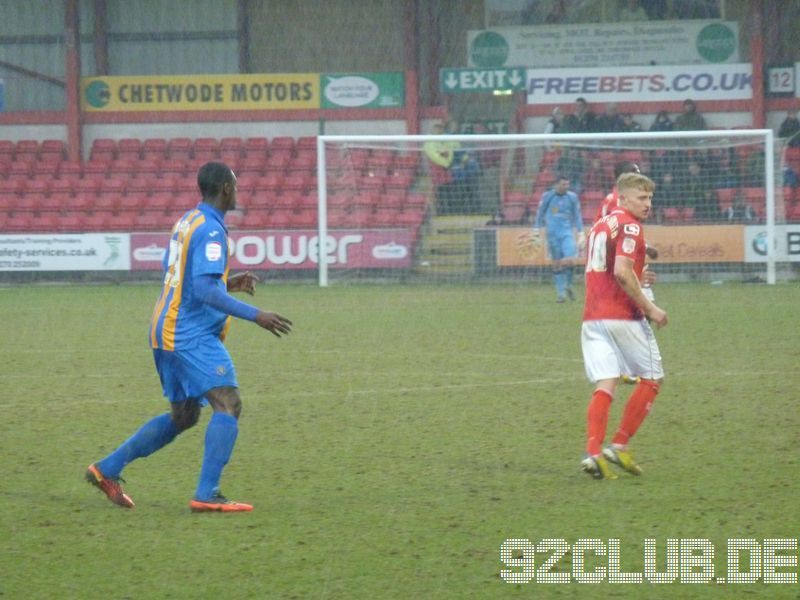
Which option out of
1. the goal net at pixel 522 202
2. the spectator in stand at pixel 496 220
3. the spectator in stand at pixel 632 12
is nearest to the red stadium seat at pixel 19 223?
the goal net at pixel 522 202

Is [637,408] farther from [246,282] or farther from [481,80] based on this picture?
[481,80]

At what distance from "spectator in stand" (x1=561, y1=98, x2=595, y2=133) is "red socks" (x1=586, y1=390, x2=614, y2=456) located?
64.5 ft

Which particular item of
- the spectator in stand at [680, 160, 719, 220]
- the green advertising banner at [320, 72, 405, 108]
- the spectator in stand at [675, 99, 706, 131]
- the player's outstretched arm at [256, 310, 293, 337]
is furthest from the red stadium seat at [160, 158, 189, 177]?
the player's outstretched arm at [256, 310, 293, 337]

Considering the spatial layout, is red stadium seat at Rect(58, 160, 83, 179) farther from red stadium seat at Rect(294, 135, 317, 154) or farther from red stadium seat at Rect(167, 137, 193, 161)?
red stadium seat at Rect(294, 135, 317, 154)

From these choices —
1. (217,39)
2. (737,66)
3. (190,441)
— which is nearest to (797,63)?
(737,66)

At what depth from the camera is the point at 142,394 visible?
11.0 metres

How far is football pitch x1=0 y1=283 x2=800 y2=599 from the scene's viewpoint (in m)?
5.42

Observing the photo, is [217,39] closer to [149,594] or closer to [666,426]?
[666,426]

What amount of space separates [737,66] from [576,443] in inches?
858

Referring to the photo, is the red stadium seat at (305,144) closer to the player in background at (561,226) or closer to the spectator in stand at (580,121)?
the spectator in stand at (580,121)

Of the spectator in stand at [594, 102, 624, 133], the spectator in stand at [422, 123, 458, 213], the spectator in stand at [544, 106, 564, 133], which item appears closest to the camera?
the spectator in stand at [422, 123, 458, 213]

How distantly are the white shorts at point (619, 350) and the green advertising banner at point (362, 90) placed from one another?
2273cm

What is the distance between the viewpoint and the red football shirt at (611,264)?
7281 millimetres

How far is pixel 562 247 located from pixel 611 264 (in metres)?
12.7
